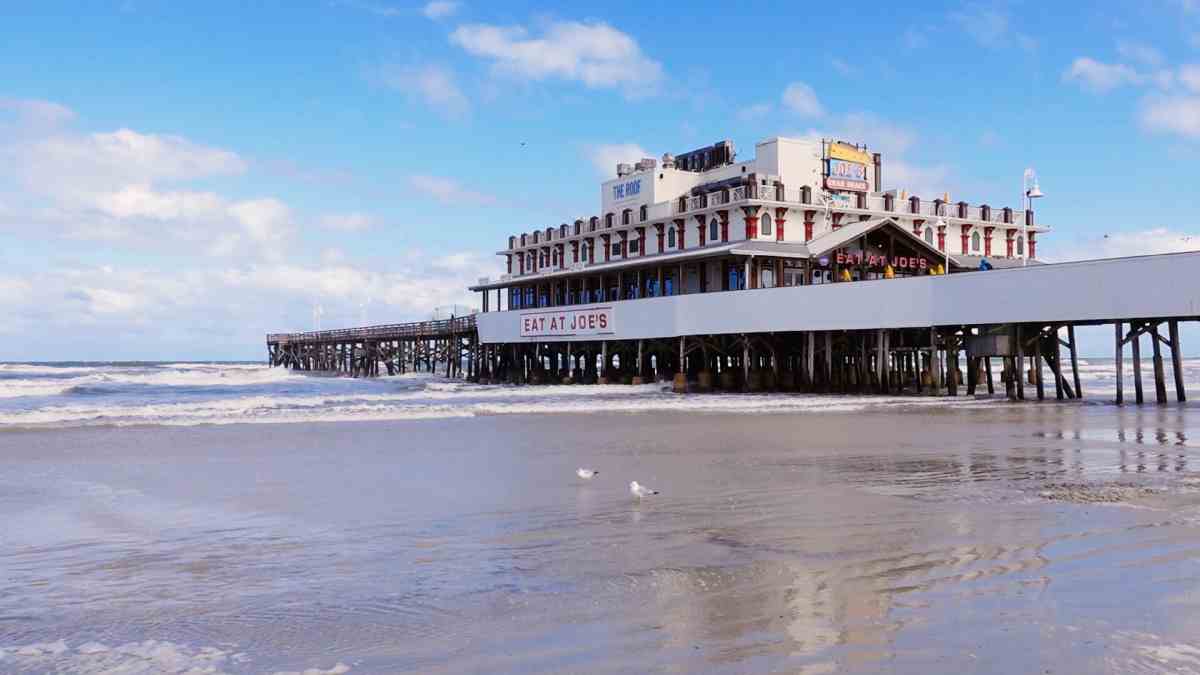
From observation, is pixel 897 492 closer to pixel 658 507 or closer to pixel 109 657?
pixel 658 507

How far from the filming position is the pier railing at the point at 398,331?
209 ft

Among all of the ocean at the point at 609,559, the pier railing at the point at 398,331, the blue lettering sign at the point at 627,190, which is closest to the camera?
the ocean at the point at 609,559

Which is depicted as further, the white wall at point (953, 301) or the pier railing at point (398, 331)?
the pier railing at point (398, 331)

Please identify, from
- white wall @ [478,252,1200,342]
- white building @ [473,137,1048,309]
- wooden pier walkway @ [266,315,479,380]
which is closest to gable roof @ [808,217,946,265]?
white building @ [473,137,1048,309]

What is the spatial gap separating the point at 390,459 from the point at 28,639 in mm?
9595

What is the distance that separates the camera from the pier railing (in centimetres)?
6381

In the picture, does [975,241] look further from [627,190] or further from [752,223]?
[627,190]

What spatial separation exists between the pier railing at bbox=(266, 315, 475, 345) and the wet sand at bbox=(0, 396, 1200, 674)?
160ft

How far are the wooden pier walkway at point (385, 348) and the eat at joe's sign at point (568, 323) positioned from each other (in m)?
7.27

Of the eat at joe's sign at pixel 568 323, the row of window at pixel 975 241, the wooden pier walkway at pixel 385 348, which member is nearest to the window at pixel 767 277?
the eat at joe's sign at pixel 568 323

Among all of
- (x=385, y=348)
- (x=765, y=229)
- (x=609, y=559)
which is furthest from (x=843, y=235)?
(x=385, y=348)

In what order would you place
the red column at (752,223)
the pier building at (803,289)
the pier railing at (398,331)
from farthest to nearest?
the pier railing at (398,331) < the red column at (752,223) < the pier building at (803,289)

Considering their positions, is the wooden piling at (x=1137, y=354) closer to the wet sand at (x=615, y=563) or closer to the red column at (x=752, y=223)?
the wet sand at (x=615, y=563)

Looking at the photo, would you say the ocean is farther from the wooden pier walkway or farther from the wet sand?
the wooden pier walkway
